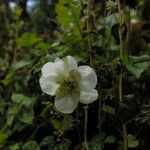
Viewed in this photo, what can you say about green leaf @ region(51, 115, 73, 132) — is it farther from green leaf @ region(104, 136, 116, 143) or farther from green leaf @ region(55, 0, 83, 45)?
green leaf @ region(55, 0, 83, 45)

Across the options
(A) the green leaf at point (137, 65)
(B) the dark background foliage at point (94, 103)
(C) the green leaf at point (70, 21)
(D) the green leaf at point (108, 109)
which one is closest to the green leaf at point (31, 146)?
(B) the dark background foliage at point (94, 103)

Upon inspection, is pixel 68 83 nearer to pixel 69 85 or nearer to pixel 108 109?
pixel 69 85

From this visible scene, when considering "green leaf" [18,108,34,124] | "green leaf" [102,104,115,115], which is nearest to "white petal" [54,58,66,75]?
"green leaf" [102,104,115,115]

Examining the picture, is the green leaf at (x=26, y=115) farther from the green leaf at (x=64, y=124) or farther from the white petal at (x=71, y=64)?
the white petal at (x=71, y=64)

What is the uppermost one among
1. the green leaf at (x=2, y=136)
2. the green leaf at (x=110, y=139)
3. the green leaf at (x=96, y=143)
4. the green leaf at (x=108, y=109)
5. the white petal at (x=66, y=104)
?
the white petal at (x=66, y=104)

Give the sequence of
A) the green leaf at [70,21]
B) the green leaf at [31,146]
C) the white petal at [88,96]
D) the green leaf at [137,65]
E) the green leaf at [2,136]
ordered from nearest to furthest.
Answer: the white petal at [88,96], the green leaf at [137,65], the green leaf at [31,146], the green leaf at [2,136], the green leaf at [70,21]

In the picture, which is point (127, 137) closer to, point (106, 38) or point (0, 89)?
point (106, 38)

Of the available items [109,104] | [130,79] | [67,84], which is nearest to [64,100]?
[67,84]
